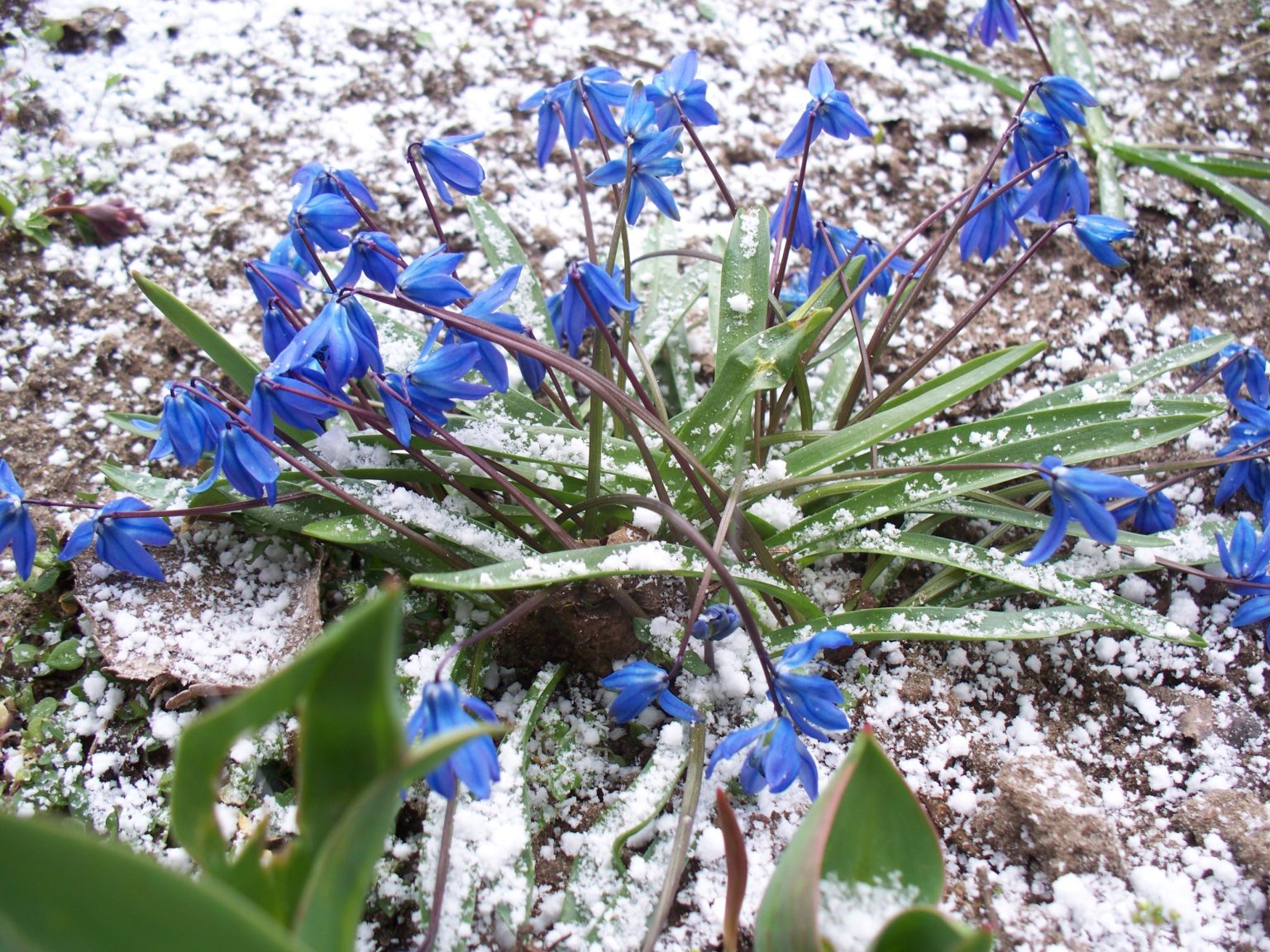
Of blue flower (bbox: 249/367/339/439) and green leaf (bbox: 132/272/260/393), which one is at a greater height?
green leaf (bbox: 132/272/260/393)

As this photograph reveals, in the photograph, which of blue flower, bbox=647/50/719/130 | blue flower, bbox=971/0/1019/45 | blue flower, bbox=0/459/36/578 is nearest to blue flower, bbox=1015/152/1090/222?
blue flower, bbox=971/0/1019/45

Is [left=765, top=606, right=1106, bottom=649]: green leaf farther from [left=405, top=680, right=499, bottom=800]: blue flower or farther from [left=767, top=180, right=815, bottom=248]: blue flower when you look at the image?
[left=767, top=180, right=815, bottom=248]: blue flower

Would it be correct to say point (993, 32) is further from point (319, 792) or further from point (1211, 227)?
point (319, 792)

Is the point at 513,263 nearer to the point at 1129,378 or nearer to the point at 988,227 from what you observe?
the point at 988,227

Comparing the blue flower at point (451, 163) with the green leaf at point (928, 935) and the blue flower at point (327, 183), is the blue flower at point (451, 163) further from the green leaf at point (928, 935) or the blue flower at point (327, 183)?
the green leaf at point (928, 935)

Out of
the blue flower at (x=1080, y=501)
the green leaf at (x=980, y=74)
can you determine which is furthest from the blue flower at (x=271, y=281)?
the green leaf at (x=980, y=74)
